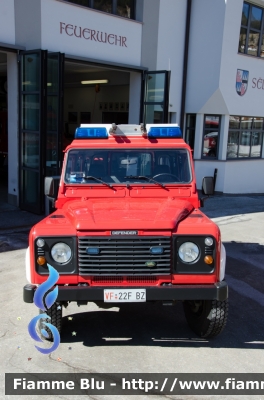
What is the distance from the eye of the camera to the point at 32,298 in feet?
13.0

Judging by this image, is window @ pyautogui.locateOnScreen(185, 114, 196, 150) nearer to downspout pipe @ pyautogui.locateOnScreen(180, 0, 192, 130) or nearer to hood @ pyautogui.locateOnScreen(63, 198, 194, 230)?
downspout pipe @ pyautogui.locateOnScreen(180, 0, 192, 130)

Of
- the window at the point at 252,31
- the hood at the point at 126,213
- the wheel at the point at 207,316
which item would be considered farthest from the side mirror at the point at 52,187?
the window at the point at 252,31

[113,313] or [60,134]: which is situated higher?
[60,134]

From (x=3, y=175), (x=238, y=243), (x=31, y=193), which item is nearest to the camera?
(x=238, y=243)

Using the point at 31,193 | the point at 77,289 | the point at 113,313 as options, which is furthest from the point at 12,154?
the point at 77,289

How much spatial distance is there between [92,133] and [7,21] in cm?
555

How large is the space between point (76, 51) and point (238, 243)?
633 centimetres

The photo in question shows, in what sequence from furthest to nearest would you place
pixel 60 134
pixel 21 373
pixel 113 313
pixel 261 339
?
pixel 60 134
pixel 113 313
pixel 261 339
pixel 21 373

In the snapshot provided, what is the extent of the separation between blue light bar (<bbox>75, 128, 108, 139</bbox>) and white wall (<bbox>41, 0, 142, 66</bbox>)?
17.5ft

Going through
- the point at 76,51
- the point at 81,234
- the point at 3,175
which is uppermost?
the point at 76,51

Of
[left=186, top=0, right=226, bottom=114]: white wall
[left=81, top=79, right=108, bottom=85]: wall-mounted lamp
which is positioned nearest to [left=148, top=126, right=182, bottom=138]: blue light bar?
[left=186, top=0, right=226, bottom=114]: white wall

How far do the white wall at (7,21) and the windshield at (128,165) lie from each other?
5719 millimetres

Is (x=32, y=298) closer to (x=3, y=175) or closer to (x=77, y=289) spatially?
(x=77, y=289)

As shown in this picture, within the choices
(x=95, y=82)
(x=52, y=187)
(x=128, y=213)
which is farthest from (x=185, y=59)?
(x=128, y=213)
